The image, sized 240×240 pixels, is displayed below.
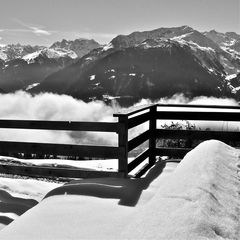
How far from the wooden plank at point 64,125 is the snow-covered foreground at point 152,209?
1.79 m

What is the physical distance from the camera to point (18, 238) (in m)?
3.39

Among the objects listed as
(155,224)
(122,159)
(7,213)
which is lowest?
(7,213)

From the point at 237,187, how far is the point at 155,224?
153cm

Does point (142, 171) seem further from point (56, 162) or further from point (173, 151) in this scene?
point (56, 162)

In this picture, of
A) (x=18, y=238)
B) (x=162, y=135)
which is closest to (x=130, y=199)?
(x=18, y=238)

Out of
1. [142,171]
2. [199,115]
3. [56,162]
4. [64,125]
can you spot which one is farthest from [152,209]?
[56,162]

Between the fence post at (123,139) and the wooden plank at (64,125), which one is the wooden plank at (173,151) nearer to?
the fence post at (123,139)

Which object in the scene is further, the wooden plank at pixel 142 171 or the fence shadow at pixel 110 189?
the wooden plank at pixel 142 171

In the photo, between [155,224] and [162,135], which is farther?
[162,135]

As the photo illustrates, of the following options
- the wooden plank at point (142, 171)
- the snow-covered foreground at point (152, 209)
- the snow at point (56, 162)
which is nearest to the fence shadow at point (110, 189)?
the snow-covered foreground at point (152, 209)

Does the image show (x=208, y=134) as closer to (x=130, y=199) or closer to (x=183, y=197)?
(x=130, y=199)

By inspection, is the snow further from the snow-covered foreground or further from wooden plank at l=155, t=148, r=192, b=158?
the snow-covered foreground

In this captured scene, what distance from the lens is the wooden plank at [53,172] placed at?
737 cm

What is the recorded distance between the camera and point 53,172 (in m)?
7.67
